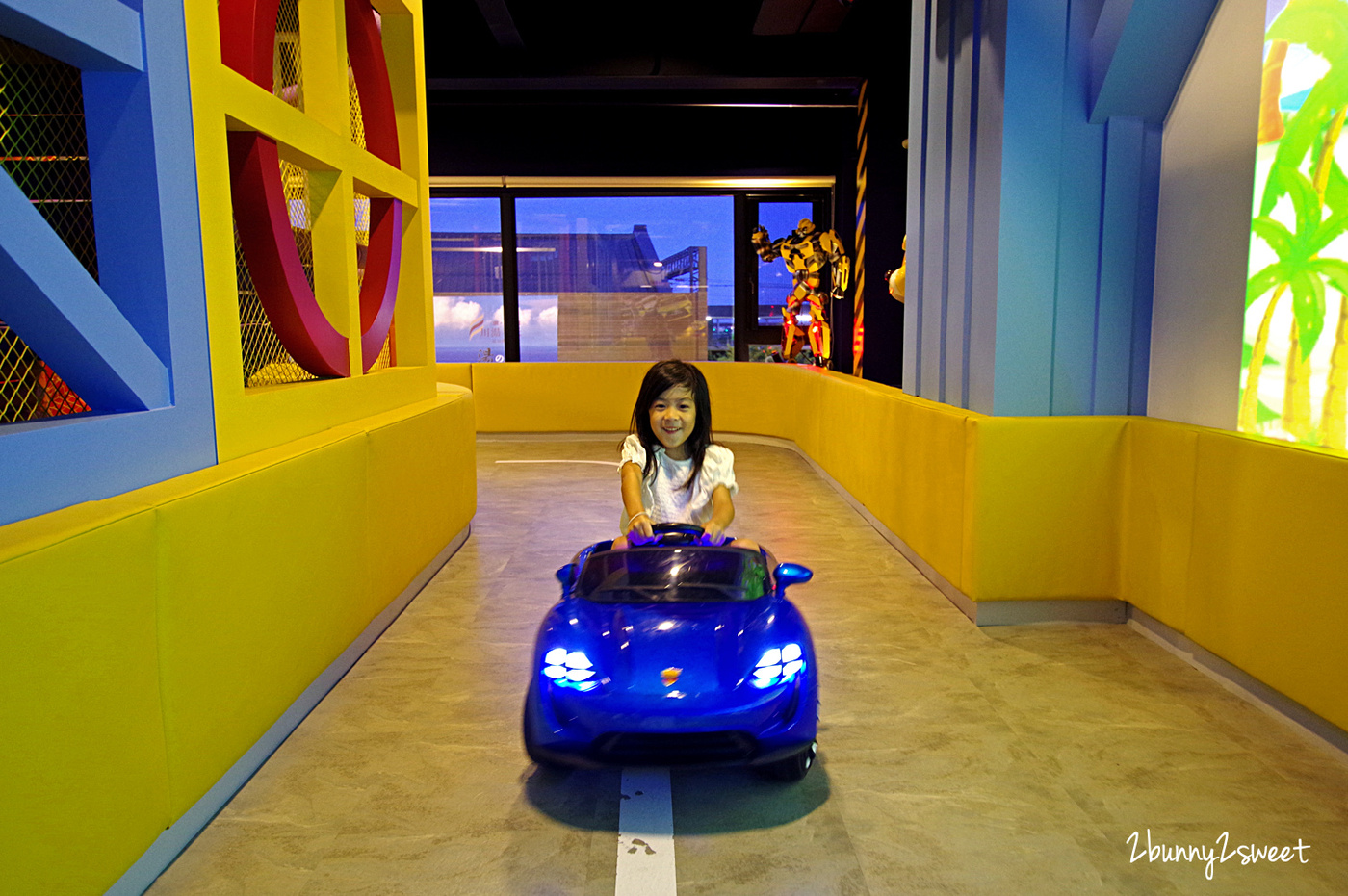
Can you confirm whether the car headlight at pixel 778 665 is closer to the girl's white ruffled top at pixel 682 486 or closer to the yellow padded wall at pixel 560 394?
the girl's white ruffled top at pixel 682 486

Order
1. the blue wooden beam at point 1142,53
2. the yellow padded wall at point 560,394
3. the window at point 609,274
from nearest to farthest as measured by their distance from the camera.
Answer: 1. the blue wooden beam at point 1142,53
2. the yellow padded wall at point 560,394
3. the window at point 609,274

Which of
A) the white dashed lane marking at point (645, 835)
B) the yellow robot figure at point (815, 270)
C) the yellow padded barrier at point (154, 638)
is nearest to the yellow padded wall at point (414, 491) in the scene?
the yellow padded barrier at point (154, 638)

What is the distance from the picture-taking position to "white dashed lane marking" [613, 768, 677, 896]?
77.2 inches

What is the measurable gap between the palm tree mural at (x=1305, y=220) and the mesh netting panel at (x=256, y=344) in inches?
151

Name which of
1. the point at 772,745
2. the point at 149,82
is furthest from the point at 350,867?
the point at 149,82

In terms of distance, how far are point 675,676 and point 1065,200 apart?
295 cm

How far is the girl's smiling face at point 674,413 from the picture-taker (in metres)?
3.01

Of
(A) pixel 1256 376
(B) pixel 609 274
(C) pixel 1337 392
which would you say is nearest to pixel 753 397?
(B) pixel 609 274

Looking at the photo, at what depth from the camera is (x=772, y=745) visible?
2.09 m

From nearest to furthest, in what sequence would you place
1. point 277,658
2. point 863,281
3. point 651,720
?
point 651,720 → point 277,658 → point 863,281

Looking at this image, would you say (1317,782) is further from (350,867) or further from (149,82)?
(149,82)

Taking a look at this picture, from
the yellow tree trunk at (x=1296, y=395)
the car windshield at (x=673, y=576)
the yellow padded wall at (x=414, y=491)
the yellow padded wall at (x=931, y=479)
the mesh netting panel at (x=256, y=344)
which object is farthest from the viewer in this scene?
the yellow padded wall at (x=931, y=479)

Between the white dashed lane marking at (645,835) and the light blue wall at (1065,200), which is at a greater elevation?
the light blue wall at (1065,200)

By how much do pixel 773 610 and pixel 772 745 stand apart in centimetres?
37
